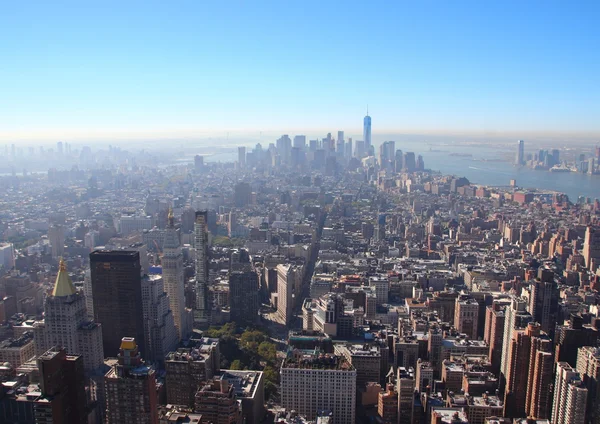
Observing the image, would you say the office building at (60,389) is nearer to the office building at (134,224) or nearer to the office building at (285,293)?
the office building at (285,293)

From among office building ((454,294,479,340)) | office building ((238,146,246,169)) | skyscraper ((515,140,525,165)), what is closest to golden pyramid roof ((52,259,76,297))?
office building ((454,294,479,340))

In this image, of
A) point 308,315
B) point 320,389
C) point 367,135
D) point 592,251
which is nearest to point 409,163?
point 367,135

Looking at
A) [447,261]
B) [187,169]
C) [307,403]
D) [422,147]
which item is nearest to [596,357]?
[307,403]

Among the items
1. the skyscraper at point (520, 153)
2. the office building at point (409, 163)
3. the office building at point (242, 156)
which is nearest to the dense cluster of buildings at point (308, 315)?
the office building at point (409, 163)

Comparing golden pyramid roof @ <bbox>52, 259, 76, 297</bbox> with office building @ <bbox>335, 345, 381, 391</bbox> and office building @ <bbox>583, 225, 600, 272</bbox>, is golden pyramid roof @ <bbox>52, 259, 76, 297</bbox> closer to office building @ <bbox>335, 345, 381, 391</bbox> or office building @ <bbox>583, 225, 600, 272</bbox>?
office building @ <bbox>335, 345, 381, 391</bbox>

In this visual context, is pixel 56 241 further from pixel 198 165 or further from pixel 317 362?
pixel 198 165

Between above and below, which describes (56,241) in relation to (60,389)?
below

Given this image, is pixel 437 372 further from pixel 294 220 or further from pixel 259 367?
pixel 294 220
